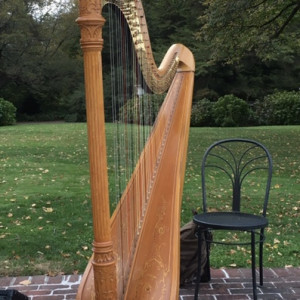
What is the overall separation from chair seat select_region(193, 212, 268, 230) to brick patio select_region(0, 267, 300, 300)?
482 millimetres

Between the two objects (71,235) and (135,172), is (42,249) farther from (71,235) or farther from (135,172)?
(135,172)

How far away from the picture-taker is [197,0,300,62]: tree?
36.3ft

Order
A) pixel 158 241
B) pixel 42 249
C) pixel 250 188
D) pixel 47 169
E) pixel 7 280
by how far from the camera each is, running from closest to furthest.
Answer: pixel 158 241
pixel 7 280
pixel 42 249
pixel 250 188
pixel 47 169

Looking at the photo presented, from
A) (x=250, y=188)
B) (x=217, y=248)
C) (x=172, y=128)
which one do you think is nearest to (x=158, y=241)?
(x=217, y=248)

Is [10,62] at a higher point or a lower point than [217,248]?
higher

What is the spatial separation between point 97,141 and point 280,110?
17383mm

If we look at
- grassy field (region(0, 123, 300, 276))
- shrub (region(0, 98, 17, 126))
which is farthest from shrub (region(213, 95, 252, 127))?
shrub (region(0, 98, 17, 126))

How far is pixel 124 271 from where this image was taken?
2078 millimetres

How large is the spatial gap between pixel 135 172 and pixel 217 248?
1.37m

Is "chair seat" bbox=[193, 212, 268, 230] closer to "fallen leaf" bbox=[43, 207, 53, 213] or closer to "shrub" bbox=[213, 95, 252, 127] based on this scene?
"fallen leaf" bbox=[43, 207, 53, 213]

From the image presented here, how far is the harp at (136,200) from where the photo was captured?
1.54 m

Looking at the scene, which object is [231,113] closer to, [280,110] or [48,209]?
[280,110]

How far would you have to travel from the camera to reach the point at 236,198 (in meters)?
3.37

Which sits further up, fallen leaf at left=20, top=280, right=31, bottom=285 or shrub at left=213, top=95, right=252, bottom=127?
shrub at left=213, top=95, right=252, bottom=127
